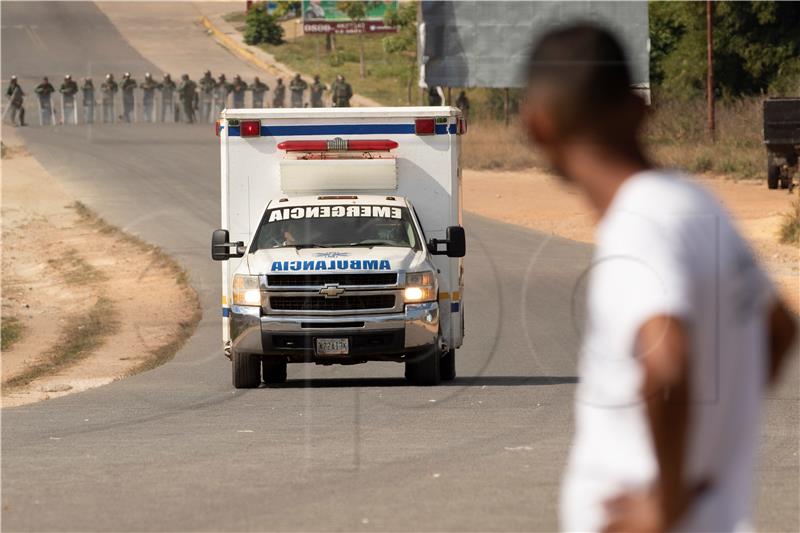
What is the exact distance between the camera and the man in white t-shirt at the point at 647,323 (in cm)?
286

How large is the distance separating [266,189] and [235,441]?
5884mm

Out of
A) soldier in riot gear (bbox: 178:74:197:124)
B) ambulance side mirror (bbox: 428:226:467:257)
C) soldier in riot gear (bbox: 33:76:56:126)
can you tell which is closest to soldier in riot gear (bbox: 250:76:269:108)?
soldier in riot gear (bbox: 178:74:197:124)

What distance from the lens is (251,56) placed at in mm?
84812

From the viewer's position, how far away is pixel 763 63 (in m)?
53.8

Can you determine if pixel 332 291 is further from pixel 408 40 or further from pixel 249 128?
pixel 408 40

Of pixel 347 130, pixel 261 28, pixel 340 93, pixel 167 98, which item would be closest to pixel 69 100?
pixel 167 98

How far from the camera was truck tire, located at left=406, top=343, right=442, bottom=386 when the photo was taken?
48.3 ft

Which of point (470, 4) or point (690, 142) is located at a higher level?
point (470, 4)

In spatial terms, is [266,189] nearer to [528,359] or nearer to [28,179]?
[528,359]

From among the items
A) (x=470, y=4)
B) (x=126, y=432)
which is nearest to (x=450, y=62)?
(x=470, y=4)

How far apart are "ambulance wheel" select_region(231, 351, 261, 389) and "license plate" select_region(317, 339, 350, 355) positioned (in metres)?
0.78

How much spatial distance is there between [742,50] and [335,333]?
42.4 meters

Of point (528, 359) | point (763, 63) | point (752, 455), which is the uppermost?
point (763, 63)

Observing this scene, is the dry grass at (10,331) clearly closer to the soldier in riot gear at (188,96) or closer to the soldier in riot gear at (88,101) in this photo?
the soldier in riot gear at (88,101)
